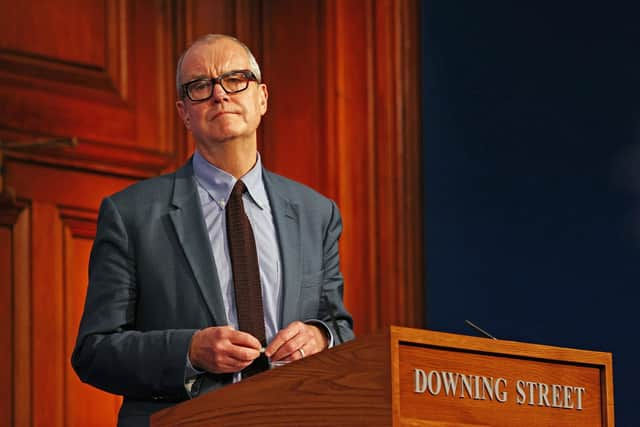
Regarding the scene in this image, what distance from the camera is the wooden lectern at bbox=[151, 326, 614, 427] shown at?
195cm

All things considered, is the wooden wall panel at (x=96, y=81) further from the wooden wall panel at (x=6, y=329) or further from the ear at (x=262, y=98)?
the ear at (x=262, y=98)

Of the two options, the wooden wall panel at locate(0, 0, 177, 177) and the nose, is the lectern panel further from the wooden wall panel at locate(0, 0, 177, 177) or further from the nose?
the wooden wall panel at locate(0, 0, 177, 177)

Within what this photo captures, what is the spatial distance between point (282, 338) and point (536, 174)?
1.46 m

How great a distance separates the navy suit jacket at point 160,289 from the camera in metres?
2.53

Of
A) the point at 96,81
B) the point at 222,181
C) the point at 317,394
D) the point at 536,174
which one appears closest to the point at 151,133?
the point at 96,81

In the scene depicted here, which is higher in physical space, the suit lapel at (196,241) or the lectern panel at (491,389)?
the suit lapel at (196,241)

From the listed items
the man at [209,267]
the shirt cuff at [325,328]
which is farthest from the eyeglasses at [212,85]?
the shirt cuff at [325,328]

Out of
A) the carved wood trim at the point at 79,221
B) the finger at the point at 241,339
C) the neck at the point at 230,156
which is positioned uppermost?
the neck at the point at 230,156

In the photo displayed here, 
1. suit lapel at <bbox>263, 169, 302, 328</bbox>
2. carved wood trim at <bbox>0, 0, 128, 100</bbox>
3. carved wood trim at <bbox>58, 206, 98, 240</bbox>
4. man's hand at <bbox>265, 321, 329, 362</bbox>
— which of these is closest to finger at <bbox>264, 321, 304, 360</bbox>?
man's hand at <bbox>265, 321, 329, 362</bbox>

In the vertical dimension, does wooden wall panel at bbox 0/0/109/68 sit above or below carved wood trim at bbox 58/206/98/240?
above

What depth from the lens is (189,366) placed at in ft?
8.15

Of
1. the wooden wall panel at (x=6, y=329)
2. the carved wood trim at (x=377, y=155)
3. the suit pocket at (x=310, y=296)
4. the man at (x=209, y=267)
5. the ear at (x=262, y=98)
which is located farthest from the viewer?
the carved wood trim at (x=377, y=155)

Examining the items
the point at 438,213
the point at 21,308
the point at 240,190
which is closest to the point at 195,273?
the point at 240,190

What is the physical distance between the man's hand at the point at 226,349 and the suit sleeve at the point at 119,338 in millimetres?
50
